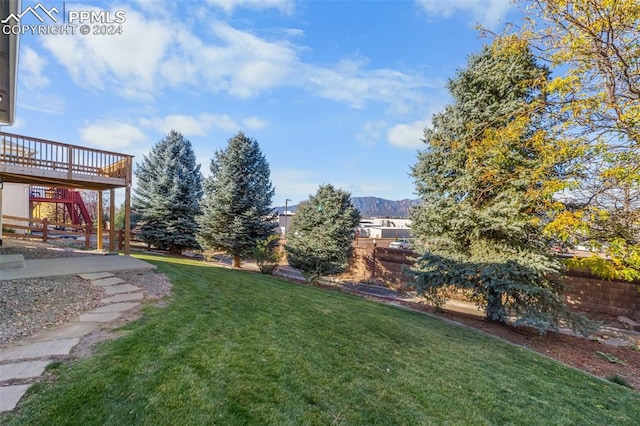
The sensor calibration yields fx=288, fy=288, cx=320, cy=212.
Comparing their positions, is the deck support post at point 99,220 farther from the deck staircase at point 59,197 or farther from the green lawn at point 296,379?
the deck staircase at point 59,197

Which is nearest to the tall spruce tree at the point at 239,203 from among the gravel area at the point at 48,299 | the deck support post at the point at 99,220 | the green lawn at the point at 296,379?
the deck support post at the point at 99,220

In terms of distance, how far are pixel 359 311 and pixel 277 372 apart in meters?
3.85

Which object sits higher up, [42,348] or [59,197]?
[59,197]

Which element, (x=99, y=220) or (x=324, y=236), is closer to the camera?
(x=99, y=220)

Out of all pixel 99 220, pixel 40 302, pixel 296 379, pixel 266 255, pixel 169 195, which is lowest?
pixel 296 379

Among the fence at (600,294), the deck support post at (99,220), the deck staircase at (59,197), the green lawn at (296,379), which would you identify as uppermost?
the deck staircase at (59,197)

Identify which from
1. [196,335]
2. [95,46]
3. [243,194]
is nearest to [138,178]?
[243,194]

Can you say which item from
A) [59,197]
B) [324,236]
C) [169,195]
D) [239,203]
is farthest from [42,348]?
→ [59,197]

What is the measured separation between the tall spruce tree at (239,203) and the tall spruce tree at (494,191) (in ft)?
21.4

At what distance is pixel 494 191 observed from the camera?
25.5 ft

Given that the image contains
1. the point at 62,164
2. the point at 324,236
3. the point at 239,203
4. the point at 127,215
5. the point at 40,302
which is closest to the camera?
the point at 40,302

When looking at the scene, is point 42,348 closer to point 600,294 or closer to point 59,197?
point 600,294

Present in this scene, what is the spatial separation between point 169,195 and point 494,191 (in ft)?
46.1

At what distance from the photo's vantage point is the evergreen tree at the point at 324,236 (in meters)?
11.3
